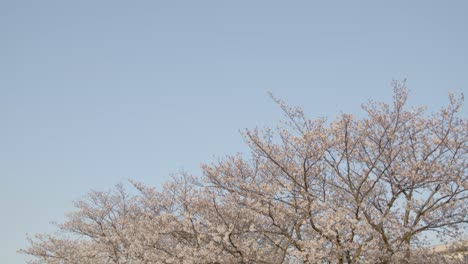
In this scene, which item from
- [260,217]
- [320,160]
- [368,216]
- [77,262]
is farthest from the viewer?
[77,262]

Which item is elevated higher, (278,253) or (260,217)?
(260,217)

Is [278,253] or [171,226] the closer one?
[278,253]

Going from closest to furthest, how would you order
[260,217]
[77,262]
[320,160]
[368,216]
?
1. [368,216]
2. [320,160]
3. [260,217]
4. [77,262]

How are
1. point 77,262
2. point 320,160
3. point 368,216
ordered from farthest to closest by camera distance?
point 77,262
point 320,160
point 368,216

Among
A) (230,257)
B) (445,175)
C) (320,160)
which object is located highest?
(320,160)

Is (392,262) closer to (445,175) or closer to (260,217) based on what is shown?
(445,175)

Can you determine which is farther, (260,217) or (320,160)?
(260,217)

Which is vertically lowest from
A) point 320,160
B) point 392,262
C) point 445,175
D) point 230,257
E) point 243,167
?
point 392,262

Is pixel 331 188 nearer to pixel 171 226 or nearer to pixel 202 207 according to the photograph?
pixel 202 207

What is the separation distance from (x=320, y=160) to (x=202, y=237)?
435 centimetres

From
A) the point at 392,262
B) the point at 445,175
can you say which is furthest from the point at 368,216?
the point at 445,175

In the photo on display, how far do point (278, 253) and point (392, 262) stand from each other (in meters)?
3.55

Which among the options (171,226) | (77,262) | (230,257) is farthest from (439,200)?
(77,262)

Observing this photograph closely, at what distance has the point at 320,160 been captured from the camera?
1296cm
